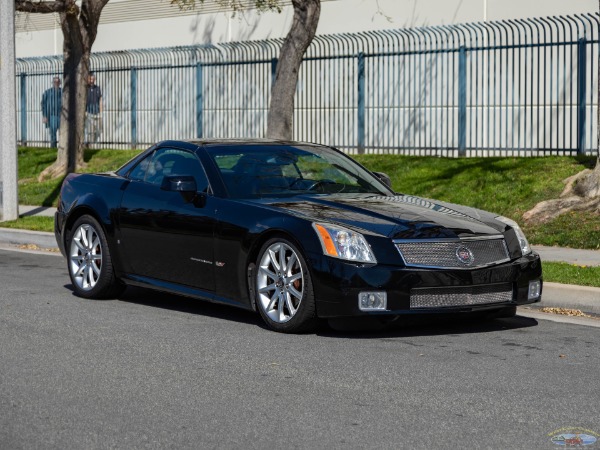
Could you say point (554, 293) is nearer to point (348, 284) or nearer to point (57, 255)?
point (348, 284)

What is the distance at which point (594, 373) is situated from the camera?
7621mm

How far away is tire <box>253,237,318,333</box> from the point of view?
8.77 m

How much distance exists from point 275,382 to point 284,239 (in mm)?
1853

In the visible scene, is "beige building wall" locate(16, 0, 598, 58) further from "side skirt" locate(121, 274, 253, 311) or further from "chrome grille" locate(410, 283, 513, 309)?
"chrome grille" locate(410, 283, 513, 309)

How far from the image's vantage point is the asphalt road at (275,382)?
5.98 meters

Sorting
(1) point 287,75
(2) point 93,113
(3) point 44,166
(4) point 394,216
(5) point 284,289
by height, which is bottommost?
(5) point 284,289

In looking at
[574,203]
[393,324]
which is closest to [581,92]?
[574,203]

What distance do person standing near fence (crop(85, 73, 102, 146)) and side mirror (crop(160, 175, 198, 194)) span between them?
2004 cm

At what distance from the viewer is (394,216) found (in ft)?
29.4

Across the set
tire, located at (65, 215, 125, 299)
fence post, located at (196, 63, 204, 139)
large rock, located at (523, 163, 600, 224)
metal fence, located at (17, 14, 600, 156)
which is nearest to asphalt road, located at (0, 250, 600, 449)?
tire, located at (65, 215, 125, 299)

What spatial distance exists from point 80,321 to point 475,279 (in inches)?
124

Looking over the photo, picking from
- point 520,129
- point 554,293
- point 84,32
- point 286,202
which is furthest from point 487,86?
point 286,202

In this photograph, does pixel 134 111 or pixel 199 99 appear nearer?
pixel 199 99

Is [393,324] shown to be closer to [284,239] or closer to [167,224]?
[284,239]
